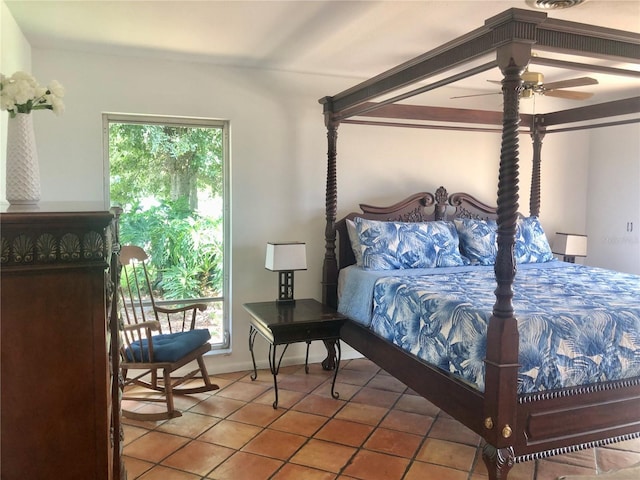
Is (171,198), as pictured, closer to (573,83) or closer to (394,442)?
(394,442)

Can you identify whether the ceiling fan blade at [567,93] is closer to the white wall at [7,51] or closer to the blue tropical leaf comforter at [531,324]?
the blue tropical leaf comforter at [531,324]

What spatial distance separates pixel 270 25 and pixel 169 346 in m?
2.10

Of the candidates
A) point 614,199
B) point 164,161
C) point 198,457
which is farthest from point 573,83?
point 198,457

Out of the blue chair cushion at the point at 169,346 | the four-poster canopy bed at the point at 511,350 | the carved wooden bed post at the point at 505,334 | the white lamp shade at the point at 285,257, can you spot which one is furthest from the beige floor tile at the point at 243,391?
the carved wooden bed post at the point at 505,334

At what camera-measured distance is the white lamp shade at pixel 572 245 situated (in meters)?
4.75

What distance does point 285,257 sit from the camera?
373 centimetres

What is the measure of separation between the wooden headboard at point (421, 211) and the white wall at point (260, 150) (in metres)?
0.14

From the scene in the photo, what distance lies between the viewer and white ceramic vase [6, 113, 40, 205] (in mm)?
1629

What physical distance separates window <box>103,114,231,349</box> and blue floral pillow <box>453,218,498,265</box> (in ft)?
6.44

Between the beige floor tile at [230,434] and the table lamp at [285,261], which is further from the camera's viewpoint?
the table lamp at [285,261]

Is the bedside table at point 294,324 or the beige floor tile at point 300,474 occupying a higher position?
the bedside table at point 294,324

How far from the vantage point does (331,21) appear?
2.88 metres

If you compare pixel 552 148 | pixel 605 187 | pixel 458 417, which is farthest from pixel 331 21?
pixel 605 187

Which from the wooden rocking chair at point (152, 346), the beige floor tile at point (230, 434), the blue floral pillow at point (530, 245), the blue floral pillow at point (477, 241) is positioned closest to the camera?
the beige floor tile at point (230, 434)
